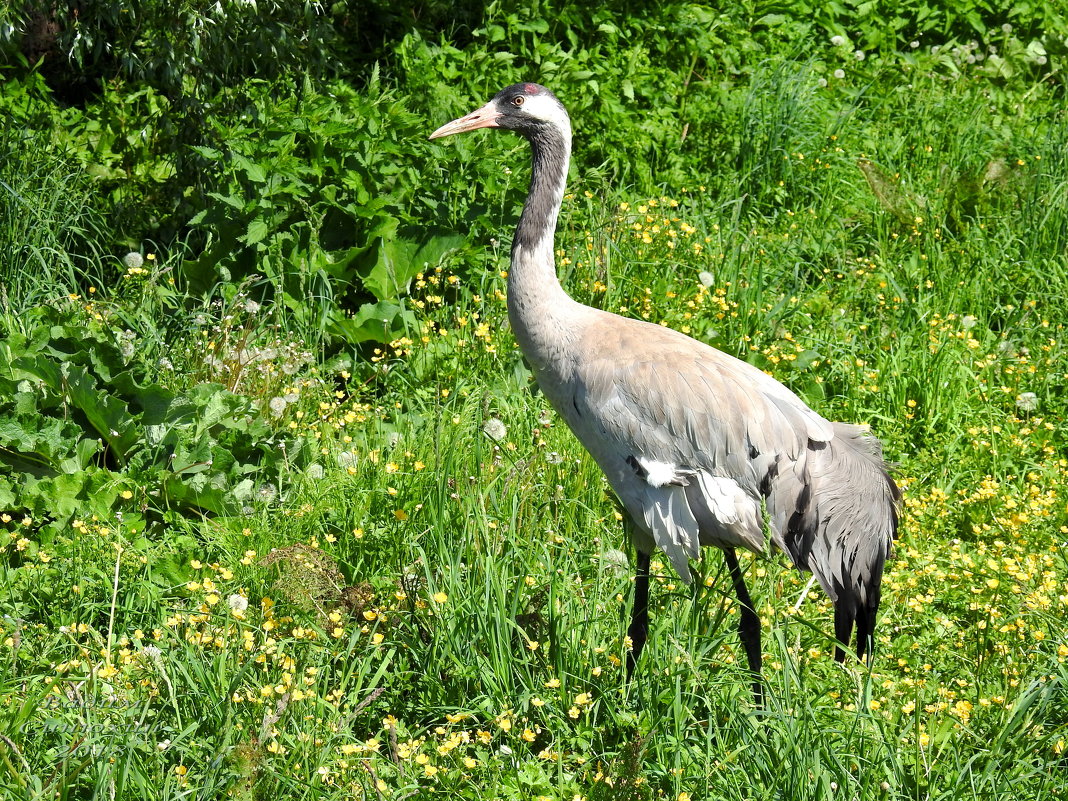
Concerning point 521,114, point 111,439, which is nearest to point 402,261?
point 521,114

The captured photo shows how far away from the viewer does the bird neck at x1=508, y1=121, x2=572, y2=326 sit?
3.82 meters

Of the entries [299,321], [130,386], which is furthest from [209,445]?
[299,321]

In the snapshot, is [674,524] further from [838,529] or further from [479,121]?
[479,121]

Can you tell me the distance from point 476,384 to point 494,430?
2.04 ft

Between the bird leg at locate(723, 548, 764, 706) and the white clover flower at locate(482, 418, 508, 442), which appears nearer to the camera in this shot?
the bird leg at locate(723, 548, 764, 706)

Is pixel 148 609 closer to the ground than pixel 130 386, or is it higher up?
closer to the ground

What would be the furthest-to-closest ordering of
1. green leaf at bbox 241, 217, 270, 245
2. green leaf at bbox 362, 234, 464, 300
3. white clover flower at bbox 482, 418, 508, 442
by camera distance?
green leaf at bbox 362, 234, 464, 300 < green leaf at bbox 241, 217, 270, 245 < white clover flower at bbox 482, 418, 508, 442

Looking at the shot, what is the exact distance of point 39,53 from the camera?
6.66 metres

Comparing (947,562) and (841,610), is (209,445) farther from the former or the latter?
(947,562)

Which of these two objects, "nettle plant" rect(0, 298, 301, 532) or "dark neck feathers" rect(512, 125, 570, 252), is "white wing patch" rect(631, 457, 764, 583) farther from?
"nettle plant" rect(0, 298, 301, 532)

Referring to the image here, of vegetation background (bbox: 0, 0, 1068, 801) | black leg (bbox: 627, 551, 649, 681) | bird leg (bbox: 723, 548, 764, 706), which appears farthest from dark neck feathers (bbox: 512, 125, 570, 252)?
bird leg (bbox: 723, 548, 764, 706)

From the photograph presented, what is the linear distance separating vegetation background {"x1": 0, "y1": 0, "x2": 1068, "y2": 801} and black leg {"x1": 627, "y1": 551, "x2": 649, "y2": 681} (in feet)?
0.18

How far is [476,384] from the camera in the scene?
5023 mm

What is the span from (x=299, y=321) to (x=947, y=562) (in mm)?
2847
